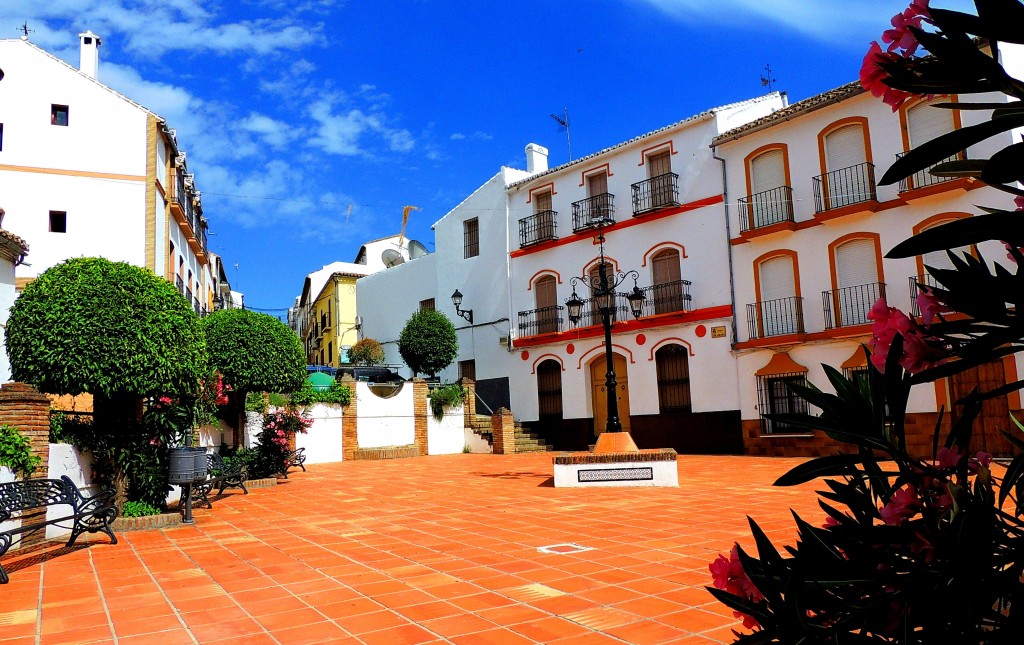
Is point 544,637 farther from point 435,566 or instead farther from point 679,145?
point 679,145

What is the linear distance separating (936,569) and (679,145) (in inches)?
802

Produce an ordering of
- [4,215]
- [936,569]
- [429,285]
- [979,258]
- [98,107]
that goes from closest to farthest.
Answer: [936,569]
[979,258]
[4,215]
[98,107]
[429,285]

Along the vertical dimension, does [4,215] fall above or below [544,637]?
above

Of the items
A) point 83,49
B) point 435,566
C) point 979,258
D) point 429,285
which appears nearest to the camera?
point 979,258

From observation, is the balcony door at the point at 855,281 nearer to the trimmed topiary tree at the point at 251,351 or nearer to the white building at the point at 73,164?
the trimmed topiary tree at the point at 251,351

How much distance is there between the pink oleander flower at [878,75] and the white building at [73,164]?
66.8 feet

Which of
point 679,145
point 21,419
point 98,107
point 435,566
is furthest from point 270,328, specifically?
point 679,145

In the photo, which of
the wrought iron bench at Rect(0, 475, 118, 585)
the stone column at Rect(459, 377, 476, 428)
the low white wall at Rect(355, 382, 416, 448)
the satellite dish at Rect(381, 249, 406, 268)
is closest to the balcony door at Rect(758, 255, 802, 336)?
the stone column at Rect(459, 377, 476, 428)

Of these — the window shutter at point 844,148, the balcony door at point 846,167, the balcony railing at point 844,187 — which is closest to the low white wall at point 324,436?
the balcony railing at point 844,187

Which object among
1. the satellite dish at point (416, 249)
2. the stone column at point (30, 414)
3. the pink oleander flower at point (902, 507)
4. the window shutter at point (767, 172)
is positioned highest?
the satellite dish at point (416, 249)

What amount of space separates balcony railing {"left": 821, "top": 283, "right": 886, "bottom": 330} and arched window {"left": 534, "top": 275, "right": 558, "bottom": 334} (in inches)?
328

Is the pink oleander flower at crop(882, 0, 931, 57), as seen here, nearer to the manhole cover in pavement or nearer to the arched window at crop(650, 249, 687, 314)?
the manhole cover in pavement

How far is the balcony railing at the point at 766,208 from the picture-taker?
1808cm

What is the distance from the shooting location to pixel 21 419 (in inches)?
291
